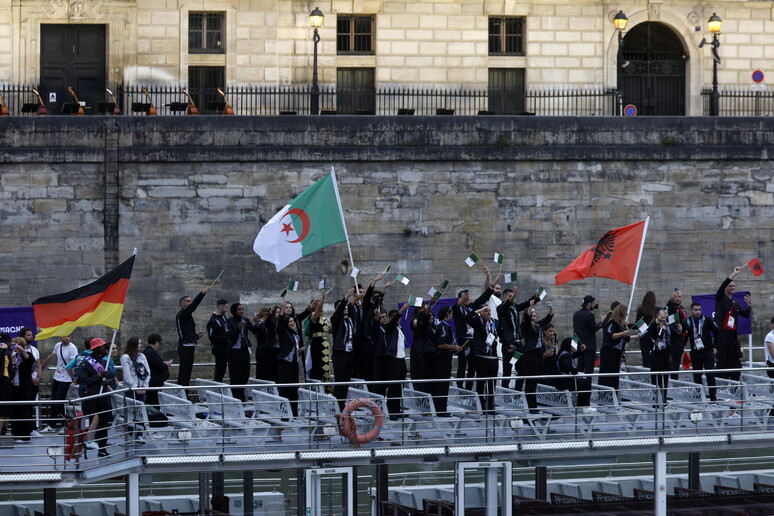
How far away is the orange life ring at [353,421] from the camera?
1666 cm

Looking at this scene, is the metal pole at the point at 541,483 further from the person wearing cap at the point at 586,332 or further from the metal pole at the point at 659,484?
the metal pole at the point at 659,484

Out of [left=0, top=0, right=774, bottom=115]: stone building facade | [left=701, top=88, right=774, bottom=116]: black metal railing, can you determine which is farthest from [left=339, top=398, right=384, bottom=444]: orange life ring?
[left=701, top=88, right=774, bottom=116]: black metal railing

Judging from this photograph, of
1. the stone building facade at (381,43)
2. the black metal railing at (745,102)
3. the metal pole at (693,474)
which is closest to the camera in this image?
the metal pole at (693,474)

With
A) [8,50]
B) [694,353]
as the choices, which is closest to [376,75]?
[8,50]

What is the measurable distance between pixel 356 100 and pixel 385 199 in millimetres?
5135

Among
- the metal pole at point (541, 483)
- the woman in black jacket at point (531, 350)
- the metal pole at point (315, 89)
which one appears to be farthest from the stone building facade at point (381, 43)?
the metal pole at point (541, 483)

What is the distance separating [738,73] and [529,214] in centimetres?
850

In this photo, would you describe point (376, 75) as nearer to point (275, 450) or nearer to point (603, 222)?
point (603, 222)

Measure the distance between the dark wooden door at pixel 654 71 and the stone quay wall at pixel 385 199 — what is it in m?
5.78

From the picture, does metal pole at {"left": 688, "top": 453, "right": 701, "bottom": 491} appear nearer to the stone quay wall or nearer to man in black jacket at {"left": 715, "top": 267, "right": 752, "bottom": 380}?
man in black jacket at {"left": 715, "top": 267, "right": 752, "bottom": 380}

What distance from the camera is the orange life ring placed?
16.7 m

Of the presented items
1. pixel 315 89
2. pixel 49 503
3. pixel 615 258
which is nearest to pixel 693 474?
pixel 615 258

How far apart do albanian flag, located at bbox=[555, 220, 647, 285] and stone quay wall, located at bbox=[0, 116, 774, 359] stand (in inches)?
416

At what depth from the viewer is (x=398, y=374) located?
61.9 feet
